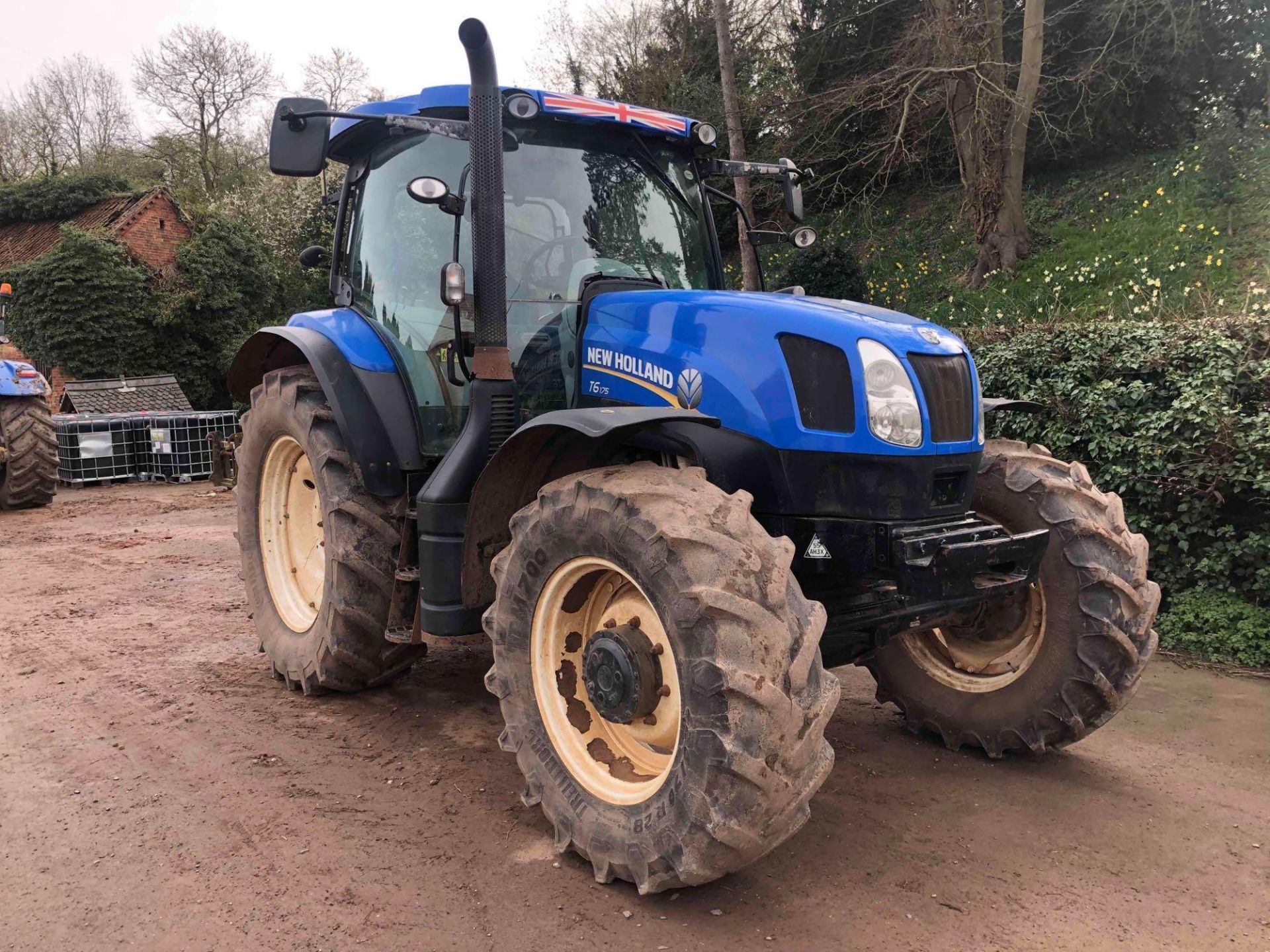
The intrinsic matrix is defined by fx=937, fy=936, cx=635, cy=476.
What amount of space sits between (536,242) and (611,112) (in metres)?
0.63

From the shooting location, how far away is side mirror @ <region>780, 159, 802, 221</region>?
4445 mm

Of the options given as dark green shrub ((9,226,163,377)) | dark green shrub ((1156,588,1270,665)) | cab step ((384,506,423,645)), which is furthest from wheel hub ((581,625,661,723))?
dark green shrub ((9,226,163,377))

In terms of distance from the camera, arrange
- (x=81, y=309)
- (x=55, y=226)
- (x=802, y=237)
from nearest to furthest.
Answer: (x=802, y=237) < (x=81, y=309) < (x=55, y=226)

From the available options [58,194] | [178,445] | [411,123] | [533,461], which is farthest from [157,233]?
[533,461]

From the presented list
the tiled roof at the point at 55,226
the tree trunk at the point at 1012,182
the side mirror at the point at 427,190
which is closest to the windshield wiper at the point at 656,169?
the side mirror at the point at 427,190

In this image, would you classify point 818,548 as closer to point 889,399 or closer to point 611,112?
point 889,399

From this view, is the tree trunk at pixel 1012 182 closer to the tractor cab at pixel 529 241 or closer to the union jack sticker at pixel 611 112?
the union jack sticker at pixel 611 112

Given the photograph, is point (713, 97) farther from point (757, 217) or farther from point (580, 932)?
point (580, 932)

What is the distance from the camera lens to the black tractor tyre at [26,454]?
10.9 m

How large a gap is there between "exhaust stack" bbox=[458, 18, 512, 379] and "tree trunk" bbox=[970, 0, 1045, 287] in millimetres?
12043

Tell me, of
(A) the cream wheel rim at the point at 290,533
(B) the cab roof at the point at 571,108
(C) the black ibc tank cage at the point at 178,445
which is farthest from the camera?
(C) the black ibc tank cage at the point at 178,445

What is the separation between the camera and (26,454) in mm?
10984

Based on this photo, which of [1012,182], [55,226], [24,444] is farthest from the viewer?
[55,226]

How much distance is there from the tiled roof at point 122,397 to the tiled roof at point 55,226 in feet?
24.3
